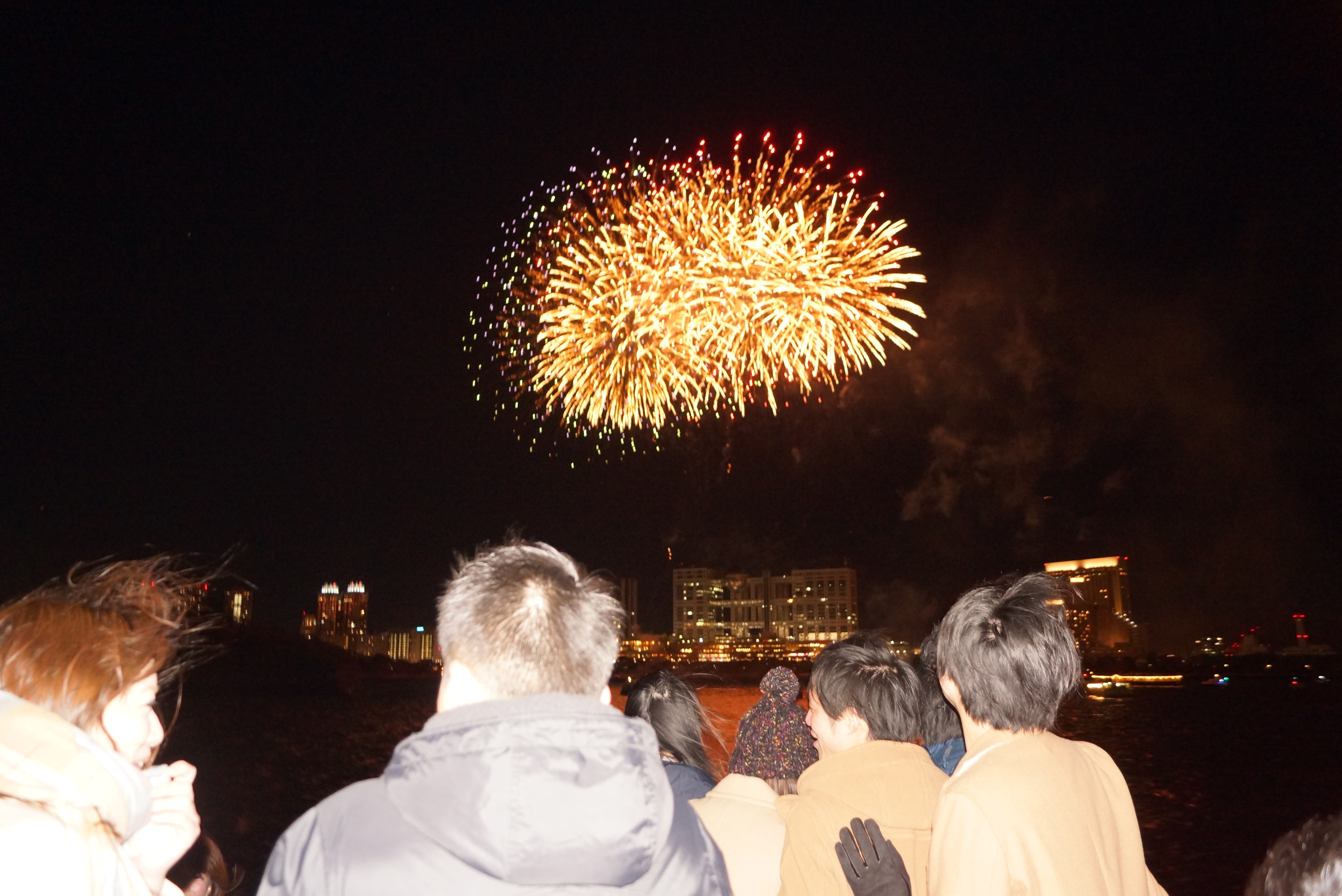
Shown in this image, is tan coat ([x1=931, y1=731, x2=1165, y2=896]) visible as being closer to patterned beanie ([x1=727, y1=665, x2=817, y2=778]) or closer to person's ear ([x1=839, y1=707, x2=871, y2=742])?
person's ear ([x1=839, y1=707, x2=871, y2=742])

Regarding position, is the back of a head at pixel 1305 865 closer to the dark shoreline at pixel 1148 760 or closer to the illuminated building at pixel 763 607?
the dark shoreline at pixel 1148 760

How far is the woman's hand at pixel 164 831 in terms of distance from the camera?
6.74 feet

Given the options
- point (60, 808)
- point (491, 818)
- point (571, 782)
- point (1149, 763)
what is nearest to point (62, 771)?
point (60, 808)

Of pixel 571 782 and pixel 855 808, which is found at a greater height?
pixel 571 782

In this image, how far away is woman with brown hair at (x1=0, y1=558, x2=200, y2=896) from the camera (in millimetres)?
1646

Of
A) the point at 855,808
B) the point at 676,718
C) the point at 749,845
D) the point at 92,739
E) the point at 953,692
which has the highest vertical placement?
the point at 92,739

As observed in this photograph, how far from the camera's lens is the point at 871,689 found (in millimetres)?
3250

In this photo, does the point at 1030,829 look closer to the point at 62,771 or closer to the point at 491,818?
the point at 491,818

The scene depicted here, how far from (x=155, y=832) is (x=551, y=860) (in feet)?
3.94

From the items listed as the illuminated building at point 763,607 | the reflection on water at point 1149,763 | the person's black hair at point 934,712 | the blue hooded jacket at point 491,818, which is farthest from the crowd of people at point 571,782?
the illuminated building at point 763,607

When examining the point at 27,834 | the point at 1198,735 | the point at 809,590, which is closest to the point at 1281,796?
the point at 1198,735

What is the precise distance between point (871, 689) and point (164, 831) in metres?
2.34

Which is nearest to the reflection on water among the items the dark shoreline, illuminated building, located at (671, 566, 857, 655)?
the dark shoreline

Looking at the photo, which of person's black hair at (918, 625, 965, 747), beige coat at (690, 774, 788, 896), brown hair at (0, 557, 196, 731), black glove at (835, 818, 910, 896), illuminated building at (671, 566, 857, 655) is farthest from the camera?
illuminated building at (671, 566, 857, 655)
